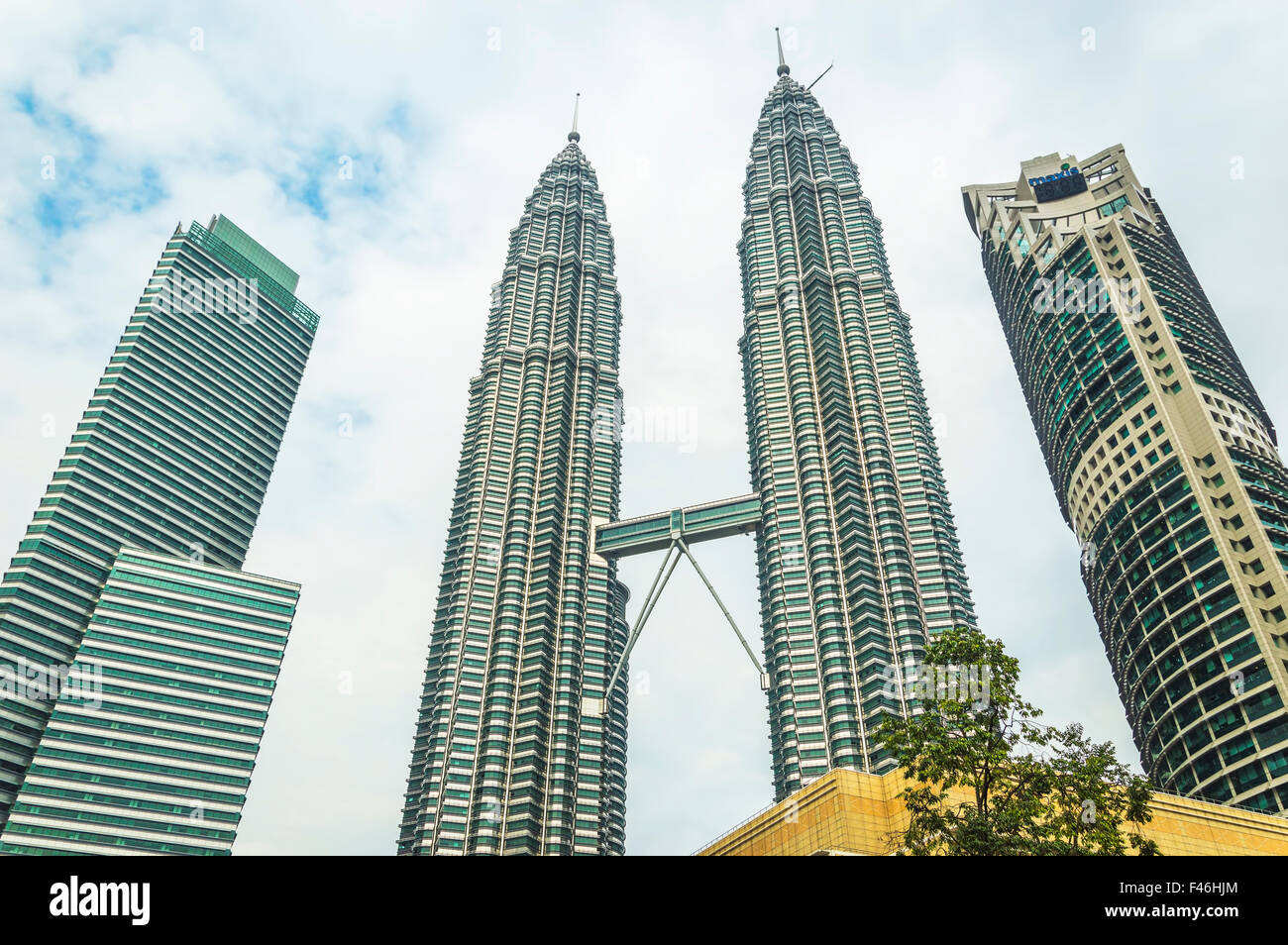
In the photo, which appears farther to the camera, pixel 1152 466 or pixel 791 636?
pixel 791 636

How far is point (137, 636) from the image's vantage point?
Answer: 149 m

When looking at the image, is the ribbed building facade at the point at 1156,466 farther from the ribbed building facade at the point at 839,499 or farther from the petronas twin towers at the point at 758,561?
the petronas twin towers at the point at 758,561

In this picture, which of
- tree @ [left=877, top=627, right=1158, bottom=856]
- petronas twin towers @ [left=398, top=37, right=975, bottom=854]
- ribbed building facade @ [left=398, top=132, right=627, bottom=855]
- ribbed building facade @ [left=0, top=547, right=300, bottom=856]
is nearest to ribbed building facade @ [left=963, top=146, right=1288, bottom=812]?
petronas twin towers @ [left=398, top=37, right=975, bottom=854]

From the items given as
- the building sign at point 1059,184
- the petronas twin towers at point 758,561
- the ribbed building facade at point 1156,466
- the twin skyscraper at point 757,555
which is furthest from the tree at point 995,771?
the building sign at point 1059,184

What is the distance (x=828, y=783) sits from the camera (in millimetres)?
49562

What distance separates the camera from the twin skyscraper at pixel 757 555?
354ft

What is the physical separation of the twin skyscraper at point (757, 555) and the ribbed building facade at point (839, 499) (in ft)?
1.79

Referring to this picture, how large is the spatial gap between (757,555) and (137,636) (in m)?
105

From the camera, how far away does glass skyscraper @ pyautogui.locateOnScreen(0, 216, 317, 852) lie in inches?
5389

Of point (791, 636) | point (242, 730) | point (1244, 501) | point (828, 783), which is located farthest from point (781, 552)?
point (828, 783)

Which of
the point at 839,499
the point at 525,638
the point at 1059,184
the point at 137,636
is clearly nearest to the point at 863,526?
the point at 839,499

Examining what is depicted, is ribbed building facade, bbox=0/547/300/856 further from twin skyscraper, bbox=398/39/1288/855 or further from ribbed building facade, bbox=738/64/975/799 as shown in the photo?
ribbed building facade, bbox=738/64/975/799
